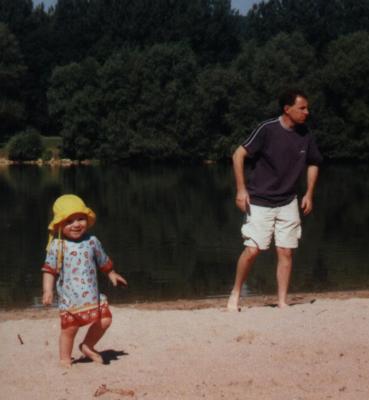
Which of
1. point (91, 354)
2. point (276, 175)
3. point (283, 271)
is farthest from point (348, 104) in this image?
point (91, 354)

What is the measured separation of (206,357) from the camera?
19.9 ft

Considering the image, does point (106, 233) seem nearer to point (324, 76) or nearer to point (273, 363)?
point (273, 363)

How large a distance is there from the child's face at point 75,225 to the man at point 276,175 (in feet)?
6.55

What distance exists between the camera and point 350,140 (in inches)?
2133

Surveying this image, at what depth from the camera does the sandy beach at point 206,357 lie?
5.34m

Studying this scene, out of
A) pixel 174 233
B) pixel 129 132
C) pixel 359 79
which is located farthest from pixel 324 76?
pixel 174 233

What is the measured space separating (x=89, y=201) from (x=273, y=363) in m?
22.8

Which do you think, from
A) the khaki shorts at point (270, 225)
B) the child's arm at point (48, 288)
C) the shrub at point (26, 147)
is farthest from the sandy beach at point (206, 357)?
the shrub at point (26, 147)

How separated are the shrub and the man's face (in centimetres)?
5128

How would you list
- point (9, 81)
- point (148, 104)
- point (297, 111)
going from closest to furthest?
point (297, 111), point (148, 104), point (9, 81)

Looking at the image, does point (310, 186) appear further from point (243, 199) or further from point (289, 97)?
point (289, 97)

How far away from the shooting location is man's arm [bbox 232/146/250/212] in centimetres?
754

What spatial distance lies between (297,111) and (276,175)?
569 millimetres

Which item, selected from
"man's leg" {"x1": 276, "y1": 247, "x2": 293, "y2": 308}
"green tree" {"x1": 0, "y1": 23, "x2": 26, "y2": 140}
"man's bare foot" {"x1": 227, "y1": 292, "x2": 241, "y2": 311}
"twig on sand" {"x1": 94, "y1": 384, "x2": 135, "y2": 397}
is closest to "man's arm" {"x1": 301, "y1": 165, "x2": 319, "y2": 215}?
"man's leg" {"x1": 276, "y1": 247, "x2": 293, "y2": 308}
